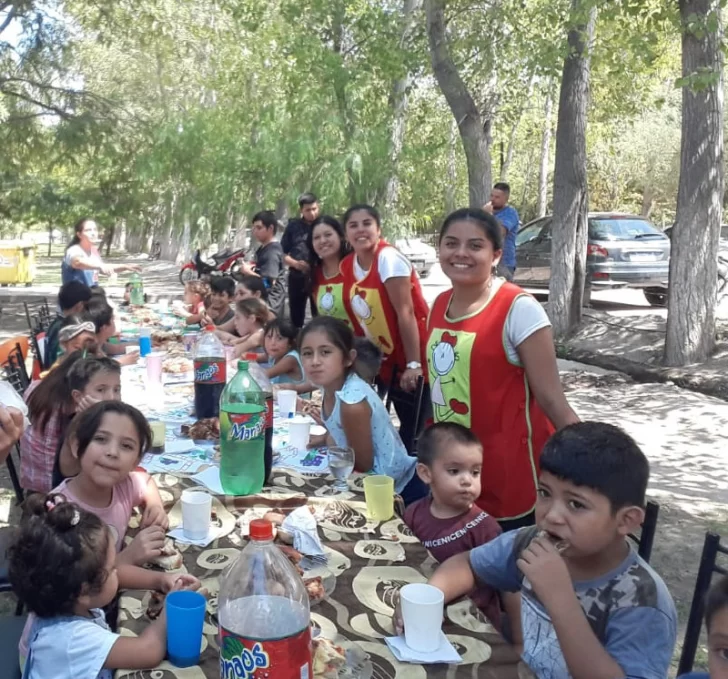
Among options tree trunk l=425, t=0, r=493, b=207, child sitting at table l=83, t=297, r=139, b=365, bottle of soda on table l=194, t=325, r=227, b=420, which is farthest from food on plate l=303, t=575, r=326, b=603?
tree trunk l=425, t=0, r=493, b=207

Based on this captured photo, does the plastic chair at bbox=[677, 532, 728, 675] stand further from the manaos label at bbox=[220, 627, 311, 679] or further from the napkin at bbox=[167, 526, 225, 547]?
the napkin at bbox=[167, 526, 225, 547]

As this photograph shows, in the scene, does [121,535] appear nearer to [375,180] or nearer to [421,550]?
[421,550]

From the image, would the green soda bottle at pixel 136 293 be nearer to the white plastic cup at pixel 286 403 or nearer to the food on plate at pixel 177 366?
the food on plate at pixel 177 366

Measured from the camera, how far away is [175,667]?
159 centimetres

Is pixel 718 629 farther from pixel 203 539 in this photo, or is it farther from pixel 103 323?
pixel 103 323

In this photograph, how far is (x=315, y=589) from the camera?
73.8 inches

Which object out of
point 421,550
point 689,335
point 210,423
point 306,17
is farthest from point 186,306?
point 306,17

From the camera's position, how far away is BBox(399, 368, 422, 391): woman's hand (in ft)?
13.2

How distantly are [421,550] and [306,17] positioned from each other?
14065 millimetres

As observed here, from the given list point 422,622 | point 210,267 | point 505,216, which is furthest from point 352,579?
point 210,267

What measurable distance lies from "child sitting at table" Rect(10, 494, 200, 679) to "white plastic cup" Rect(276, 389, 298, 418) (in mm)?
1750

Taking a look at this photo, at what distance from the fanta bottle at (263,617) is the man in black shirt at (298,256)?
19.8 ft

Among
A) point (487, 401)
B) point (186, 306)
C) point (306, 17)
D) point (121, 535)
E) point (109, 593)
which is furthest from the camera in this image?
point (306, 17)

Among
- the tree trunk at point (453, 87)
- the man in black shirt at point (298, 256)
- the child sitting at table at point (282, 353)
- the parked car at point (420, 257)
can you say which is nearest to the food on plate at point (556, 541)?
the child sitting at table at point (282, 353)
